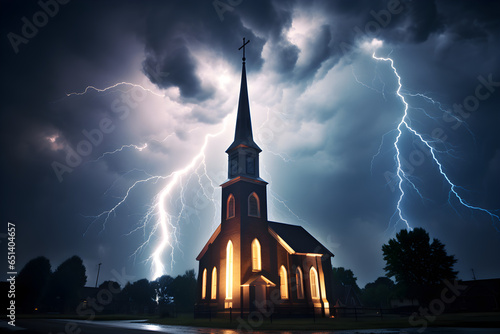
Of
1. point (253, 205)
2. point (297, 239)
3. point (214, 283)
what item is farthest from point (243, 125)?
point (214, 283)

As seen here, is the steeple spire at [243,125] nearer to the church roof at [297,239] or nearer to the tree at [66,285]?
the church roof at [297,239]

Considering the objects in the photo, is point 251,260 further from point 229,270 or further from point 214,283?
point 214,283

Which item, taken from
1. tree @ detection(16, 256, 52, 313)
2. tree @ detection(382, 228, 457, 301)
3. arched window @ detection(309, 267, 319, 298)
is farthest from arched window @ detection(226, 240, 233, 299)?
tree @ detection(16, 256, 52, 313)

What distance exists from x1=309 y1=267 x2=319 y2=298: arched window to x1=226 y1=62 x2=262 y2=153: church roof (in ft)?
47.0

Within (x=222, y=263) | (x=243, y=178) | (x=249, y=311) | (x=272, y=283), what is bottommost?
(x=249, y=311)

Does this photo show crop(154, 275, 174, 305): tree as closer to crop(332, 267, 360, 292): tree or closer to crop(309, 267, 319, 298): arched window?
crop(332, 267, 360, 292): tree

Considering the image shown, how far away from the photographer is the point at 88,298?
70125 mm

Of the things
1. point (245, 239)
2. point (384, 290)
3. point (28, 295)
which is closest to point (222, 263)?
point (245, 239)

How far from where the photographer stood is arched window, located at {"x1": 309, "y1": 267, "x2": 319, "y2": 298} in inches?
1204

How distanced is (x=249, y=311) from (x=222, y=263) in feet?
18.5

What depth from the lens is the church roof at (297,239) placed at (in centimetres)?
3247

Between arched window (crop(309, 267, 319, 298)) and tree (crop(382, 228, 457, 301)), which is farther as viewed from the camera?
tree (crop(382, 228, 457, 301))

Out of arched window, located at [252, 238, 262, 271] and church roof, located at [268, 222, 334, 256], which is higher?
church roof, located at [268, 222, 334, 256]

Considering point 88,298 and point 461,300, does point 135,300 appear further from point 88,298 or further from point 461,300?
point 461,300
